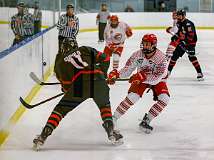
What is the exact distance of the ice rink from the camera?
147 inches

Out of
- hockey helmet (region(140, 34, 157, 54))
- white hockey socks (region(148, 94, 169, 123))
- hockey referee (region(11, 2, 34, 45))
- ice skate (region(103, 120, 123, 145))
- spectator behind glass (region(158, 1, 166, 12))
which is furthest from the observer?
spectator behind glass (region(158, 1, 166, 12))

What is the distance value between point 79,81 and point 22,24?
2568 millimetres

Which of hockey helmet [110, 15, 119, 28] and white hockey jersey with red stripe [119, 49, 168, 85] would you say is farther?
hockey helmet [110, 15, 119, 28]

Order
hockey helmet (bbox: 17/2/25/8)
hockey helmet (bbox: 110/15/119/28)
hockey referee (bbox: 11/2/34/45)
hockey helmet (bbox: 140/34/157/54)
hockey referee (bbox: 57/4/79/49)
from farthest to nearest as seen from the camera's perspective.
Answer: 1. hockey referee (bbox: 57/4/79/49)
2. hockey helmet (bbox: 110/15/119/28)
3. hockey helmet (bbox: 17/2/25/8)
4. hockey referee (bbox: 11/2/34/45)
5. hockey helmet (bbox: 140/34/157/54)

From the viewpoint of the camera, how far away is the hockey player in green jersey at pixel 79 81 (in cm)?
374

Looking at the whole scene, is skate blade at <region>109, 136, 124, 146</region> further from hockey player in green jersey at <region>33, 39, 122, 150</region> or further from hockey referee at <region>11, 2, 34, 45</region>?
hockey referee at <region>11, 2, 34, 45</region>

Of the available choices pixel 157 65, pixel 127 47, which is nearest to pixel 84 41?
pixel 127 47

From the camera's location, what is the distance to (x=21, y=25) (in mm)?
6168

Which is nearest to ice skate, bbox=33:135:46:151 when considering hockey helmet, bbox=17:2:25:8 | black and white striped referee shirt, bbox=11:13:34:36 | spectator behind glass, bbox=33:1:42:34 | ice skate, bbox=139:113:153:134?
ice skate, bbox=139:113:153:134

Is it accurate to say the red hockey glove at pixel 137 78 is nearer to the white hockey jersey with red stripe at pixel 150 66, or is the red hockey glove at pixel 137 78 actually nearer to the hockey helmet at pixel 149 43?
the white hockey jersey with red stripe at pixel 150 66

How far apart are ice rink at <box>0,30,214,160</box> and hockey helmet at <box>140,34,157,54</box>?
0.66 m

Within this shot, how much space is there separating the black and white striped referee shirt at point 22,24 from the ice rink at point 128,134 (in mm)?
699

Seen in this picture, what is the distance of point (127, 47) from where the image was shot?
38.4 feet

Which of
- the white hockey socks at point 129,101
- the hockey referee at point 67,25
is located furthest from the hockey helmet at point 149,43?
the hockey referee at point 67,25
